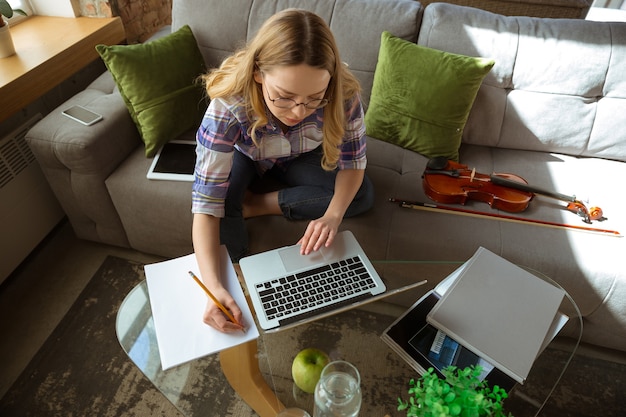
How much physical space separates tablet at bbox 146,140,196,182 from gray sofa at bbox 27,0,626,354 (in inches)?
1.4

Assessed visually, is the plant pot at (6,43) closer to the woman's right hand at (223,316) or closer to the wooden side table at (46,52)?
the wooden side table at (46,52)

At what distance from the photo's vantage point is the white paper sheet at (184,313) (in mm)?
904

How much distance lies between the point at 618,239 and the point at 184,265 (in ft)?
4.45

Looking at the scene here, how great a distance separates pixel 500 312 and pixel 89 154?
1343 mm

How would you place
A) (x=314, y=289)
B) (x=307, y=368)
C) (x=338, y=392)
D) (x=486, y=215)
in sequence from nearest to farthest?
(x=338, y=392) → (x=307, y=368) → (x=314, y=289) → (x=486, y=215)

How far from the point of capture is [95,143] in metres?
1.42

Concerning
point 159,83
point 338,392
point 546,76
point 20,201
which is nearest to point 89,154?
point 159,83

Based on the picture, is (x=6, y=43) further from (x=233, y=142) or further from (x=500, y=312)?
(x=500, y=312)

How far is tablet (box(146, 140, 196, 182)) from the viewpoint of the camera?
1478 millimetres

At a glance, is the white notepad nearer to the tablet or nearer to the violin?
the violin

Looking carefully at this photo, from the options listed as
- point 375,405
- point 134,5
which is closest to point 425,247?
point 375,405

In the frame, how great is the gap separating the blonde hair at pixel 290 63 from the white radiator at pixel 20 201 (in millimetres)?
916

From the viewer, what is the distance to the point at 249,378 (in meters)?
0.96

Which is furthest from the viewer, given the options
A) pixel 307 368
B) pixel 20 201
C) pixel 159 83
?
pixel 20 201
